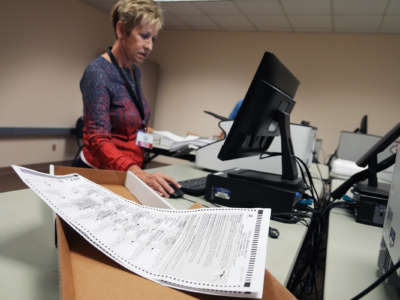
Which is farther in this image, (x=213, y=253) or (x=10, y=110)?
(x=10, y=110)

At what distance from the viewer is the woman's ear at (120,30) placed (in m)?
1.29

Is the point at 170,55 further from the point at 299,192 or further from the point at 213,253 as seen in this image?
the point at 213,253

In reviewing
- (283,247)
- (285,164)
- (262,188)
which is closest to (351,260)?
(283,247)

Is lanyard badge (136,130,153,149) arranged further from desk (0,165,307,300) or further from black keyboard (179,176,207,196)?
desk (0,165,307,300)

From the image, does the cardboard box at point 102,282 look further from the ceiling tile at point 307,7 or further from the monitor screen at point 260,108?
the ceiling tile at point 307,7

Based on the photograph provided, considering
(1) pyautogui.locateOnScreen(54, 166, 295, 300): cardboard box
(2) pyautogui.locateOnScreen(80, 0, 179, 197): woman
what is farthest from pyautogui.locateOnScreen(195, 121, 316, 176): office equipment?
(1) pyautogui.locateOnScreen(54, 166, 295, 300): cardboard box

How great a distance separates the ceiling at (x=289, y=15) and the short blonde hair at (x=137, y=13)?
2897 mm

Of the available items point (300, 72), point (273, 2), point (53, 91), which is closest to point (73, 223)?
point (273, 2)

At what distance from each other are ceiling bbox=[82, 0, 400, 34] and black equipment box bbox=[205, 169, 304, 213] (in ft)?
11.1

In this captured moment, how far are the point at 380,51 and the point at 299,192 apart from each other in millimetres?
4472

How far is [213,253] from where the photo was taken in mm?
438

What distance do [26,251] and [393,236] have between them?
0.63 metres

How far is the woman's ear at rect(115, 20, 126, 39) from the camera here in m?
1.29

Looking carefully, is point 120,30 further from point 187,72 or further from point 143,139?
point 187,72
